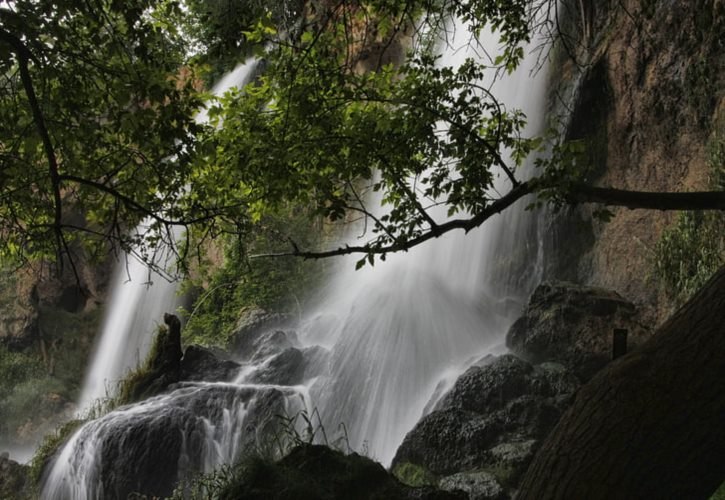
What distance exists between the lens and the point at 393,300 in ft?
40.4

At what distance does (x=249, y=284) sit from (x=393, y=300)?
19.4 feet

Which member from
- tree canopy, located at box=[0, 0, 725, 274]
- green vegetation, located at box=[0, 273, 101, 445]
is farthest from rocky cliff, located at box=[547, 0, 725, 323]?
green vegetation, located at box=[0, 273, 101, 445]

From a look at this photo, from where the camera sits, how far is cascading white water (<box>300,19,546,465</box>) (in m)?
9.58

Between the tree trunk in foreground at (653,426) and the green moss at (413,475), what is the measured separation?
16.5 feet

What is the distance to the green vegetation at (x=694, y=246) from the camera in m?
7.93

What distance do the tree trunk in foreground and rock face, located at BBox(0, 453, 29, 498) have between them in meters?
11.3

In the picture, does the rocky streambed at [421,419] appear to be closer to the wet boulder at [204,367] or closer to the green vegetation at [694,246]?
the wet boulder at [204,367]

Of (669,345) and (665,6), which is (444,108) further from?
(665,6)

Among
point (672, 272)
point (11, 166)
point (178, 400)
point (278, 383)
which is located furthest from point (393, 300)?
point (11, 166)

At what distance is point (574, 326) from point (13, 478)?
33.5 ft

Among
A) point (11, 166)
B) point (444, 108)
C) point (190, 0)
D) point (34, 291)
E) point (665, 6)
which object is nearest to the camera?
point (11, 166)

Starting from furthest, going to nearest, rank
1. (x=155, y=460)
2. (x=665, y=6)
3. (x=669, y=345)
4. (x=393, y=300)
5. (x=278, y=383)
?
(x=393, y=300)
(x=278, y=383)
(x=665, y=6)
(x=155, y=460)
(x=669, y=345)

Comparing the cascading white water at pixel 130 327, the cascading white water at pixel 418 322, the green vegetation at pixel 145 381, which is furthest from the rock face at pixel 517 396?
the cascading white water at pixel 130 327

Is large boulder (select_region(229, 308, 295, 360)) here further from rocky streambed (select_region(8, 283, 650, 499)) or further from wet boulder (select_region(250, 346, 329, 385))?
wet boulder (select_region(250, 346, 329, 385))
